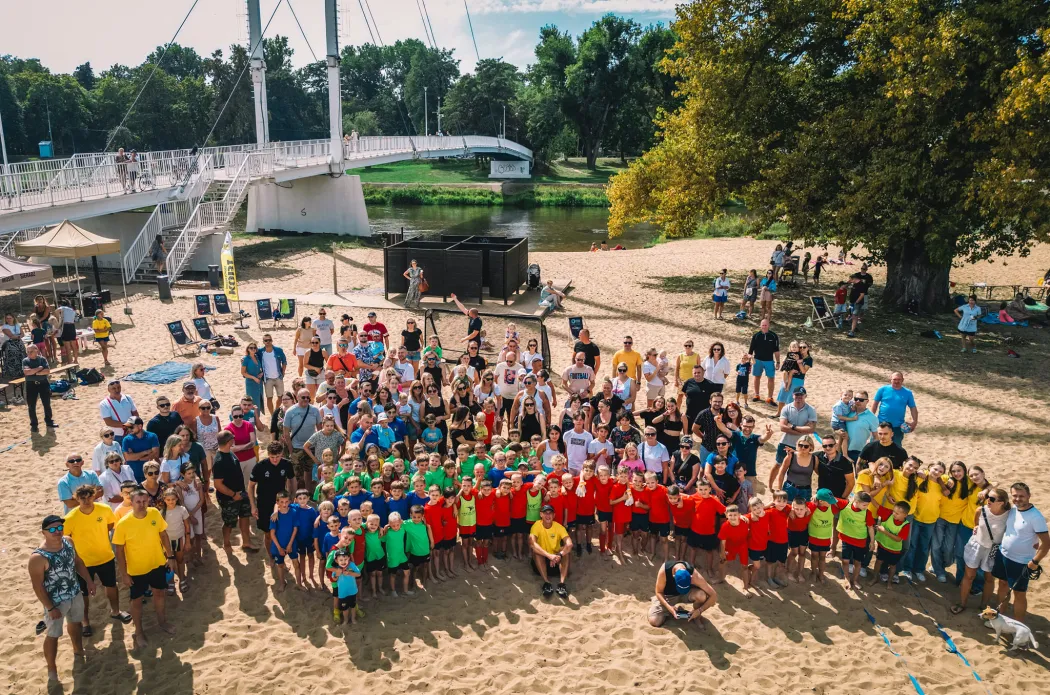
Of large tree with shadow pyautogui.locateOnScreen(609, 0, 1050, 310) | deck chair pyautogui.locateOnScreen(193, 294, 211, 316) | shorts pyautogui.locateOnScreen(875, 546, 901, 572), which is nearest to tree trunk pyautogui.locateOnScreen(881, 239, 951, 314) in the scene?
large tree with shadow pyautogui.locateOnScreen(609, 0, 1050, 310)

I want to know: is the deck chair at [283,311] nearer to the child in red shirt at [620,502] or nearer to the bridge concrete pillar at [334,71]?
the child in red shirt at [620,502]

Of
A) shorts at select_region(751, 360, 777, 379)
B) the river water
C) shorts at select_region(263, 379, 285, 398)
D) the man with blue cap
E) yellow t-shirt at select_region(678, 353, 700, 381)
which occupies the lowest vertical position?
the man with blue cap

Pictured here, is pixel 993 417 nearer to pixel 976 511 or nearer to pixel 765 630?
pixel 976 511

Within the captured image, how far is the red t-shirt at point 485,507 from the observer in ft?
25.4

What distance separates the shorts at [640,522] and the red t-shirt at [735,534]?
0.88 metres

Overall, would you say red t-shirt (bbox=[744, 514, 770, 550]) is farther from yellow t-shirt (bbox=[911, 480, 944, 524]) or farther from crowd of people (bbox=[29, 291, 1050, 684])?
yellow t-shirt (bbox=[911, 480, 944, 524])

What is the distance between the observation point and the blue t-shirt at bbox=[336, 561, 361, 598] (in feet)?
22.2

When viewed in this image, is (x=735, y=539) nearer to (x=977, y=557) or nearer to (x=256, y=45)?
(x=977, y=557)

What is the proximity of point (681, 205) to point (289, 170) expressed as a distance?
64.0 ft

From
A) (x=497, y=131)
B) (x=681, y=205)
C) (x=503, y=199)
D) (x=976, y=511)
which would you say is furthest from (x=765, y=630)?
(x=497, y=131)

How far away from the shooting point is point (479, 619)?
23.3 feet

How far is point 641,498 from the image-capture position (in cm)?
792

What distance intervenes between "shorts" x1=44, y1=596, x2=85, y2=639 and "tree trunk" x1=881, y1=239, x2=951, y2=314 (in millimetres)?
19652

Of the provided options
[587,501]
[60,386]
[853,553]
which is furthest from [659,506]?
[60,386]
